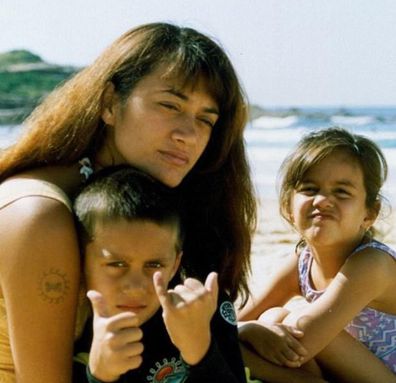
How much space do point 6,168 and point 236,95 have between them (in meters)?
0.89

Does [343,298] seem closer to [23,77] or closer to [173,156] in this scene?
[173,156]

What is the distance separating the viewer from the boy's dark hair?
8.05 ft

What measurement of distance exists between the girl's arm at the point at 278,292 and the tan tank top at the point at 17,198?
1.39m

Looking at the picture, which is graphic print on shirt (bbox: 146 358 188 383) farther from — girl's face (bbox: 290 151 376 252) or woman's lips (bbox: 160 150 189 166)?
girl's face (bbox: 290 151 376 252)

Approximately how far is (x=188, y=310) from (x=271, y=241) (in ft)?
19.0

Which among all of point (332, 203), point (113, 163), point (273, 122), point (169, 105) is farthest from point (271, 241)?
point (273, 122)

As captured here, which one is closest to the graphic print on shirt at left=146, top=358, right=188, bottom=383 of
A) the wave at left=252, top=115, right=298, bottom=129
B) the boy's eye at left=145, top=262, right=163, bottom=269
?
the boy's eye at left=145, top=262, right=163, bottom=269

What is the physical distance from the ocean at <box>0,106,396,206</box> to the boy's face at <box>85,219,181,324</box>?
2.78 m

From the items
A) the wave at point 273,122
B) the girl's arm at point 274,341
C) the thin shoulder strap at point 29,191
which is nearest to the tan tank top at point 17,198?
the thin shoulder strap at point 29,191

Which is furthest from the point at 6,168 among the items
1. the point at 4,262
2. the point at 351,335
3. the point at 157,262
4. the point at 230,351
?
the point at 351,335

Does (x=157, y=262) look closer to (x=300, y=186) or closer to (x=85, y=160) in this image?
(x=85, y=160)

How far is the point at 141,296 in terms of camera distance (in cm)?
240

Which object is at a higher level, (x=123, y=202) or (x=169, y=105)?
Answer: (x=169, y=105)

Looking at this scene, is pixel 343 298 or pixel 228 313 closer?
pixel 228 313
